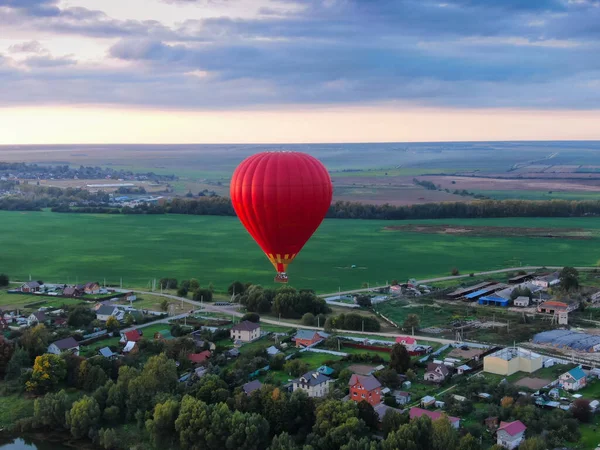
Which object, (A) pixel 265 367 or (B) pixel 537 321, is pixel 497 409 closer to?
(A) pixel 265 367

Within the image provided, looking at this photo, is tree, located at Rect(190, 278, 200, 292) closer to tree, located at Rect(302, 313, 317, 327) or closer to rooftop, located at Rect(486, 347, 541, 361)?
tree, located at Rect(302, 313, 317, 327)

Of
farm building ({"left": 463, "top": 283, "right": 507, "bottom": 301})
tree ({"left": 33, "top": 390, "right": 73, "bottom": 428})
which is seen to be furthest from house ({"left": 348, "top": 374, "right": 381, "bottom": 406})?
farm building ({"left": 463, "top": 283, "right": 507, "bottom": 301})

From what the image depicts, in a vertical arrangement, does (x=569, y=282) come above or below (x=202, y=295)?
above

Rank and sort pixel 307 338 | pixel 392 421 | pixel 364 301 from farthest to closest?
pixel 364 301 < pixel 307 338 < pixel 392 421

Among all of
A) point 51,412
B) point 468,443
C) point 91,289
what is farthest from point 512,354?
point 91,289

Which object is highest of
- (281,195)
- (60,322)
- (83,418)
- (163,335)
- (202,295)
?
(281,195)

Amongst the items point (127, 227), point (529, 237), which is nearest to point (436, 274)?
point (529, 237)

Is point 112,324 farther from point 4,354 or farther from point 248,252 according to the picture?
point 248,252
